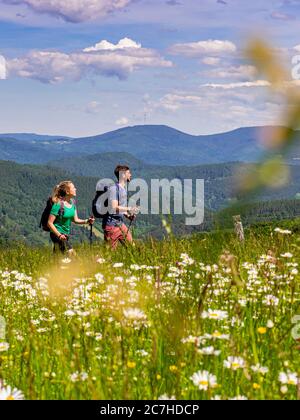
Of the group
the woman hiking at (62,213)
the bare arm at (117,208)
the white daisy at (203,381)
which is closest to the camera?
the white daisy at (203,381)

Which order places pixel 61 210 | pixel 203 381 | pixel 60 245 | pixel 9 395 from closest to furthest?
1. pixel 9 395
2. pixel 203 381
3. pixel 60 245
4. pixel 61 210

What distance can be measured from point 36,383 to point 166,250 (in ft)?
10.8

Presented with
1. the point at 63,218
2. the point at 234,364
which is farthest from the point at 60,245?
the point at 234,364

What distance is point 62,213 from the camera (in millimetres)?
10922

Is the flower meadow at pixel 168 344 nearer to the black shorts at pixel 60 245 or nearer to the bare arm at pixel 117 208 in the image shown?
the black shorts at pixel 60 245

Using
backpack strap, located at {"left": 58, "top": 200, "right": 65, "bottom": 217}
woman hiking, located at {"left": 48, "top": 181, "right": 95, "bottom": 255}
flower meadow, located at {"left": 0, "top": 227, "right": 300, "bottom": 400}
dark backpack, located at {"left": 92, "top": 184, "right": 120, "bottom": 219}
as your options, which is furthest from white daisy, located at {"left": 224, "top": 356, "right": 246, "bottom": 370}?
dark backpack, located at {"left": 92, "top": 184, "right": 120, "bottom": 219}

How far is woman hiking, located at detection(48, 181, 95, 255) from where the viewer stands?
10.6 m

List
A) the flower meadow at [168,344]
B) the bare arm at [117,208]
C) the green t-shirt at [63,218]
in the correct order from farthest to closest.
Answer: the bare arm at [117,208] → the green t-shirt at [63,218] → the flower meadow at [168,344]

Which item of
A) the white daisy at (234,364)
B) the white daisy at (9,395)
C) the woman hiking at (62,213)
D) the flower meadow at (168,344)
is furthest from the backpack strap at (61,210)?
the white daisy at (9,395)

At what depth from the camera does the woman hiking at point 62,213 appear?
1060 centimetres

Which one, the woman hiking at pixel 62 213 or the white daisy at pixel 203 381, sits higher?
the woman hiking at pixel 62 213

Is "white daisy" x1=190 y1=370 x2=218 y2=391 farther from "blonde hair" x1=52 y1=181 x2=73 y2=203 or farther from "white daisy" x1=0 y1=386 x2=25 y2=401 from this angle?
"blonde hair" x1=52 y1=181 x2=73 y2=203

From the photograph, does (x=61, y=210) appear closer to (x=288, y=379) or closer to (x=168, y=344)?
(x=168, y=344)
